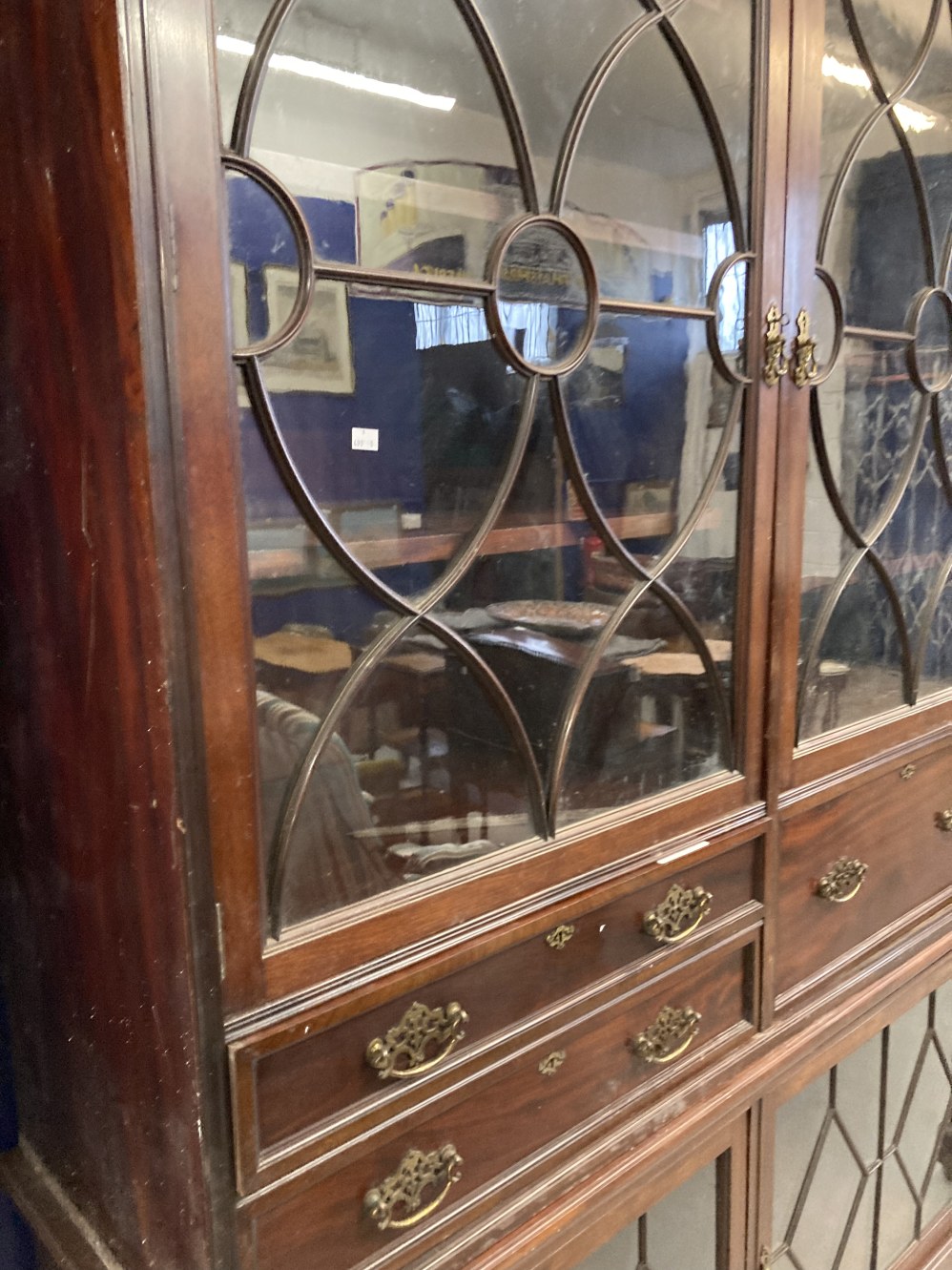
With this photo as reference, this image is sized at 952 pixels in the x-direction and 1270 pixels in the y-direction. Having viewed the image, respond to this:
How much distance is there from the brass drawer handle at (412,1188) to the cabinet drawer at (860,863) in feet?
1.21

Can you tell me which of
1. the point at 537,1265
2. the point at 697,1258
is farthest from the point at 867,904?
the point at 537,1265

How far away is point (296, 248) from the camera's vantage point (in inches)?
19.6

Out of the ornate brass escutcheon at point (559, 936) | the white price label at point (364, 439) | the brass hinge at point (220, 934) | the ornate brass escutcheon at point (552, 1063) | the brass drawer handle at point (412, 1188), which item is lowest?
the brass drawer handle at point (412, 1188)

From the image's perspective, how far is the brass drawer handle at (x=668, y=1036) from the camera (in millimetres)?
733

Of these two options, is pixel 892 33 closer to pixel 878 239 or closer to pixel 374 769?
pixel 878 239

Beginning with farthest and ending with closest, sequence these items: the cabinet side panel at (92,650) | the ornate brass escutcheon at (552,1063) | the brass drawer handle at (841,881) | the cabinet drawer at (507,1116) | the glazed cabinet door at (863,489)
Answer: the brass drawer handle at (841,881) < the glazed cabinet door at (863,489) < the ornate brass escutcheon at (552,1063) < the cabinet drawer at (507,1116) < the cabinet side panel at (92,650)

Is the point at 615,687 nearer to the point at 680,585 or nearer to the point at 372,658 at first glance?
the point at 680,585

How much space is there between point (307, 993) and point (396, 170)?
477 mm

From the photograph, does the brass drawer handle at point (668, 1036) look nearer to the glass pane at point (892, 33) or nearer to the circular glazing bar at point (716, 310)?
the circular glazing bar at point (716, 310)

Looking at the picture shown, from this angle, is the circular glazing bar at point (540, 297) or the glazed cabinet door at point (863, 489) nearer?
the circular glazing bar at point (540, 297)

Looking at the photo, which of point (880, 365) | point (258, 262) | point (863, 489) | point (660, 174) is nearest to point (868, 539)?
point (863, 489)

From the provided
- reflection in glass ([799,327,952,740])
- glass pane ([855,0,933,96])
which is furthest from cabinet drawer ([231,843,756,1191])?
glass pane ([855,0,933,96])

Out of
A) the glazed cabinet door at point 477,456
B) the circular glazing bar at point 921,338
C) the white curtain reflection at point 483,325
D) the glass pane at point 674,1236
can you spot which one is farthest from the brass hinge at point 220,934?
the circular glazing bar at point 921,338

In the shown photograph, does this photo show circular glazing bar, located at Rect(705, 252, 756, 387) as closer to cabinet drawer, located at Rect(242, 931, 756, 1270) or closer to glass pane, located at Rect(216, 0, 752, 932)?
glass pane, located at Rect(216, 0, 752, 932)
